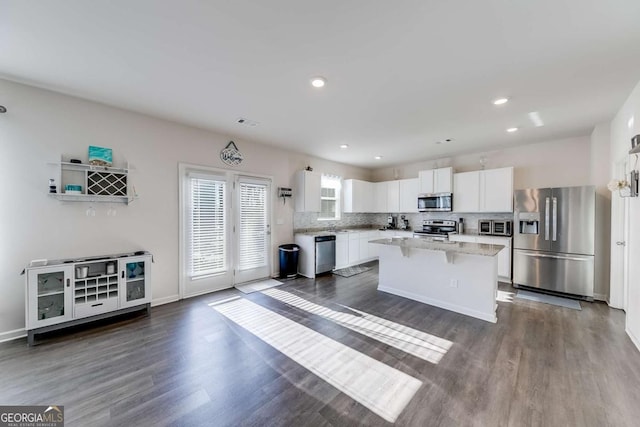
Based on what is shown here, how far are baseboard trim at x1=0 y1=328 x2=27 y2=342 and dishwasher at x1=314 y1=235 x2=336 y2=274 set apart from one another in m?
4.21

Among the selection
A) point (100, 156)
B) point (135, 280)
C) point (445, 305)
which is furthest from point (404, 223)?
point (100, 156)

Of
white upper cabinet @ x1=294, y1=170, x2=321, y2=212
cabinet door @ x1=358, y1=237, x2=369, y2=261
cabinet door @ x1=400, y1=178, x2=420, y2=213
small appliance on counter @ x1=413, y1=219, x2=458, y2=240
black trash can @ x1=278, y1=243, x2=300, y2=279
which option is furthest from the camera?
cabinet door @ x1=358, y1=237, x2=369, y2=261

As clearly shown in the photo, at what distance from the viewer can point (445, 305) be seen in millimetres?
3646

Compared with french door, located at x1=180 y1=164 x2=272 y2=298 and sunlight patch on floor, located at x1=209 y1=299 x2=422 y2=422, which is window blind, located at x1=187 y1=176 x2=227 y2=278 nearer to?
french door, located at x1=180 y1=164 x2=272 y2=298

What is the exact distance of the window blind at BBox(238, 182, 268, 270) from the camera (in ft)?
15.5

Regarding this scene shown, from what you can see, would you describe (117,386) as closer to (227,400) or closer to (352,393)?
(227,400)

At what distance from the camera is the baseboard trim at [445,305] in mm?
3260

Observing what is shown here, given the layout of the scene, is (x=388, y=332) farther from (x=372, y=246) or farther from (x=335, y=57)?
(x=372, y=246)

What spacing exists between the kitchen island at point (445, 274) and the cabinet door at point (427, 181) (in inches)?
96.7

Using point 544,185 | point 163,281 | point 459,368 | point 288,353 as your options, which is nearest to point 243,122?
point 163,281

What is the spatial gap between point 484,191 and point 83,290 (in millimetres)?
6953

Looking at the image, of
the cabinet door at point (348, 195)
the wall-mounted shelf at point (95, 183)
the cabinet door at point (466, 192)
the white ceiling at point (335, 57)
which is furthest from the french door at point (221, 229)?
the cabinet door at point (466, 192)

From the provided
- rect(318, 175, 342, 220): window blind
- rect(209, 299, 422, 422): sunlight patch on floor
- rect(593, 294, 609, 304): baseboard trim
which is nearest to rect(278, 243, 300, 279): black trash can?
rect(318, 175, 342, 220): window blind

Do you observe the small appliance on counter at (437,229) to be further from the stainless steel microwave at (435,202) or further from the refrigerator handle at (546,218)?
the refrigerator handle at (546,218)
